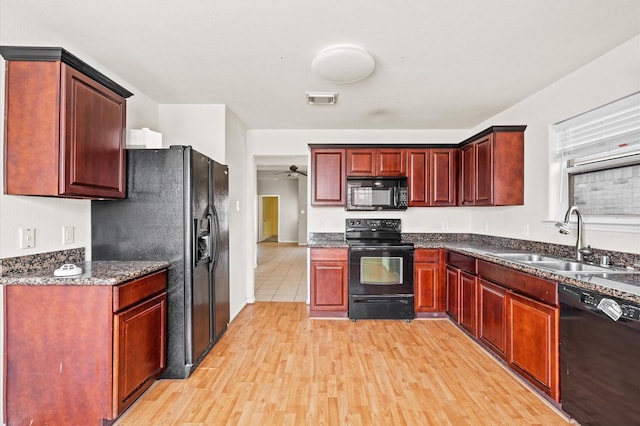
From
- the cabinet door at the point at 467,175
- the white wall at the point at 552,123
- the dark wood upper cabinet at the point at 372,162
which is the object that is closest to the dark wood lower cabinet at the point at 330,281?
the dark wood upper cabinet at the point at 372,162

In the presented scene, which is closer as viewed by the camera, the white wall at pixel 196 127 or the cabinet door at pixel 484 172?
the cabinet door at pixel 484 172

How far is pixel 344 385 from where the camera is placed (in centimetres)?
232

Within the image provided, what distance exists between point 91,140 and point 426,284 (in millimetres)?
3417

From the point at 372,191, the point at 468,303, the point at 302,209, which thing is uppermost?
the point at 372,191

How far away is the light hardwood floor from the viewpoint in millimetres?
1969

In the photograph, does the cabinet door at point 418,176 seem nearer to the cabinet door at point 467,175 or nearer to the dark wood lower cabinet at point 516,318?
the cabinet door at point 467,175

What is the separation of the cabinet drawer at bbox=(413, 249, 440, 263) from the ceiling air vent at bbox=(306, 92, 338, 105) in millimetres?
1927

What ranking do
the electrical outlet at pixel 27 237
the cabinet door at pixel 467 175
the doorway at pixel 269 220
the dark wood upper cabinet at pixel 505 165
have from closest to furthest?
the electrical outlet at pixel 27 237 < the dark wood upper cabinet at pixel 505 165 < the cabinet door at pixel 467 175 < the doorway at pixel 269 220

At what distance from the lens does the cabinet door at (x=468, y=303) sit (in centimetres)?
301

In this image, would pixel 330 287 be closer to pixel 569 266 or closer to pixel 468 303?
pixel 468 303

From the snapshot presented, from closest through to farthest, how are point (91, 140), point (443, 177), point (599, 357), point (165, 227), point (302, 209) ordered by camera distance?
point (599, 357)
point (91, 140)
point (165, 227)
point (443, 177)
point (302, 209)

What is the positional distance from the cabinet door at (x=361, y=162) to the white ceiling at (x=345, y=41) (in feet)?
2.62

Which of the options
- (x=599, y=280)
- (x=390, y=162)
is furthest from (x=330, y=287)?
(x=599, y=280)

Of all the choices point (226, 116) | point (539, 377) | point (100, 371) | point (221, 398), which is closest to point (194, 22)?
point (226, 116)
